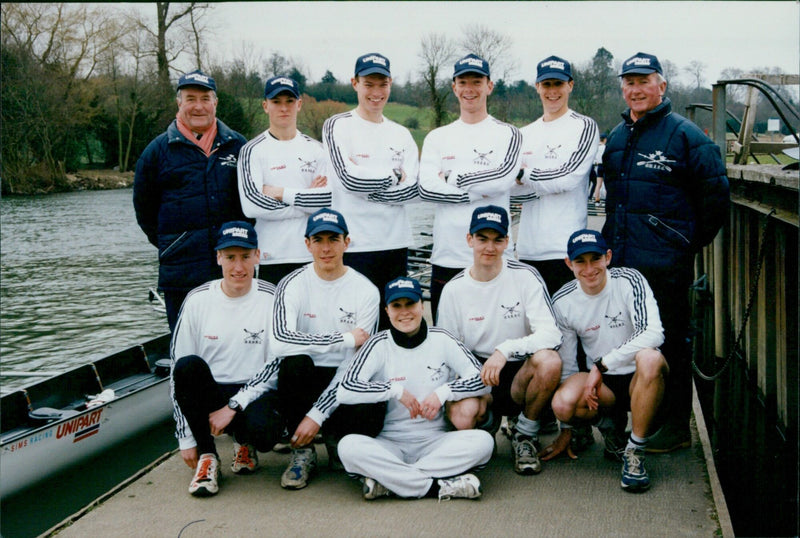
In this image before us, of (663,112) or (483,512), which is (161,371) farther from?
(663,112)

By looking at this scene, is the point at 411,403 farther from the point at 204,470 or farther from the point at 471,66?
the point at 471,66

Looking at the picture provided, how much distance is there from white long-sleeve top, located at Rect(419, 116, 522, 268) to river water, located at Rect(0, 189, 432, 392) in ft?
27.6

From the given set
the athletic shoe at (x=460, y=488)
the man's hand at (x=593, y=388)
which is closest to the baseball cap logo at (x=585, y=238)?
the man's hand at (x=593, y=388)

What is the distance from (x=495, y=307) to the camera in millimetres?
4688

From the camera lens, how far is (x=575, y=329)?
15.3 ft

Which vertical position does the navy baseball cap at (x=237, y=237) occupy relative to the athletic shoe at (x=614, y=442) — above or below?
above

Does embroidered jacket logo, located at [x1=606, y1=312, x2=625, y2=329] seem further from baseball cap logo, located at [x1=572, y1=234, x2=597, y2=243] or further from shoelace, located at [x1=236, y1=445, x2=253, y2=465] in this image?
shoelace, located at [x1=236, y1=445, x2=253, y2=465]

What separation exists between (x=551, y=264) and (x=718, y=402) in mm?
5285

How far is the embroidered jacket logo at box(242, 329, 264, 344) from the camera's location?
4762mm

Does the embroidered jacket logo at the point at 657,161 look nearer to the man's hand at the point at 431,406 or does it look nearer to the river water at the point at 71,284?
the man's hand at the point at 431,406

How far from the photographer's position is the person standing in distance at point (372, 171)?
16.5 ft

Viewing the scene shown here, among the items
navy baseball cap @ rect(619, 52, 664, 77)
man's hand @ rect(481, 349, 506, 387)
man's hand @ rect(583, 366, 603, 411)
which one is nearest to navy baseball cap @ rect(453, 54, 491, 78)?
navy baseball cap @ rect(619, 52, 664, 77)

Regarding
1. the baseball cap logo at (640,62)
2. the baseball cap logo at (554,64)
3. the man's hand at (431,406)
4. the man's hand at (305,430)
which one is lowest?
the man's hand at (305,430)

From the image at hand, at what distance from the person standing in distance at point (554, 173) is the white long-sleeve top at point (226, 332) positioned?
71.5 inches
